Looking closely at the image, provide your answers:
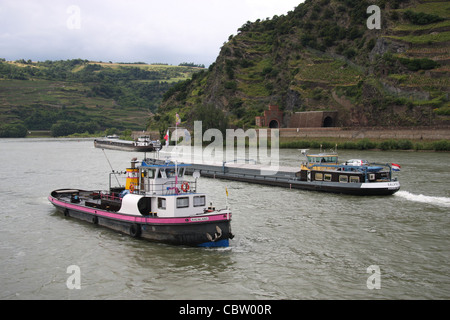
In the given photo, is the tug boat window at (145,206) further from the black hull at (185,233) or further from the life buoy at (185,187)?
the life buoy at (185,187)

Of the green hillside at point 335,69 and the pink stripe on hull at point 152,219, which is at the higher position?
the green hillside at point 335,69

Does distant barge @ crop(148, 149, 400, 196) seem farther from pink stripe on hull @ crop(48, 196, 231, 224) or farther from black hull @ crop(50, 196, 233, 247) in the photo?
black hull @ crop(50, 196, 233, 247)

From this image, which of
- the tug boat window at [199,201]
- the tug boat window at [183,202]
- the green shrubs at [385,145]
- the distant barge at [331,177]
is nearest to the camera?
the tug boat window at [183,202]

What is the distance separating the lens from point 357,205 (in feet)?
108

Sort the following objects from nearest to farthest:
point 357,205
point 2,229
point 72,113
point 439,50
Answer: point 2,229, point 357,205, point 439,50, point 72,113

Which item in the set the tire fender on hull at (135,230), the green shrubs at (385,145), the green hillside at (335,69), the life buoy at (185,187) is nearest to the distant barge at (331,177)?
the life buoy at (185,187)

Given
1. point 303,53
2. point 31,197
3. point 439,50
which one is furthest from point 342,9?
point 31,197

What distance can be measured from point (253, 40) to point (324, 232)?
138 meters

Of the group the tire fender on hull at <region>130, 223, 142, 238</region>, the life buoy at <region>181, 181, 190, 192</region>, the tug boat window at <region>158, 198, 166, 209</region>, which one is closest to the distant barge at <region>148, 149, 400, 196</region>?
the life buoy at <region>181, 181, 190, 192</region>

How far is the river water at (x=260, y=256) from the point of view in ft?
53.7

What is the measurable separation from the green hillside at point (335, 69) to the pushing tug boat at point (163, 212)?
225ft

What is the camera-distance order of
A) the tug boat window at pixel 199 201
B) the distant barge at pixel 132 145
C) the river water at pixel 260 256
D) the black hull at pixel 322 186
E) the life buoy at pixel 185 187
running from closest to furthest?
the river water at pixel 260 256 → the tug boat window at pixel 199 201 → the life buoy at pixel 185 187 → the black hull at pixel 322 186 → the distant barge at pixel 132 145

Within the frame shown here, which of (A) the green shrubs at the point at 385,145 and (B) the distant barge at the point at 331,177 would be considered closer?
(B) the distant barge at the point at 331,177

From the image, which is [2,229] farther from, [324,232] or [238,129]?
[238,129]
